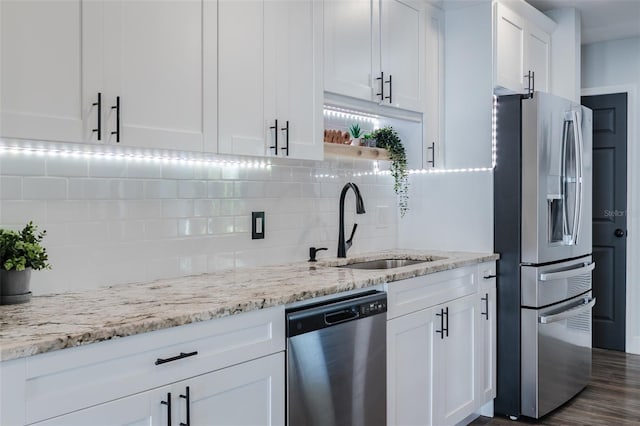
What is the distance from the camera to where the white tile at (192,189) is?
2455mm

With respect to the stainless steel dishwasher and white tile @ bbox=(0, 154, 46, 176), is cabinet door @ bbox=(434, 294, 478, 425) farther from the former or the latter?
white tile @ bbox=(0, 154, 46, 176)

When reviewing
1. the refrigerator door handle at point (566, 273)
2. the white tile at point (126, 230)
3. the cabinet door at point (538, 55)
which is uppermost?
the cabinet door at point (538, 55)

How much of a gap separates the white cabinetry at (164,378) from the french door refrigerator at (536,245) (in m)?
1.86

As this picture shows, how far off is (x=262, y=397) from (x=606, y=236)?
13.0 ft

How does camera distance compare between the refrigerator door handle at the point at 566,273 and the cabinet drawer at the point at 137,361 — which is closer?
the cabinet drawer at the point at 137,361

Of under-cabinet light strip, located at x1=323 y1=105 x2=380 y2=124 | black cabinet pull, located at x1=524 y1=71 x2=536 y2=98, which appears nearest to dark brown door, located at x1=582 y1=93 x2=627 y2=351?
black cabinet pull, located at x1=524 y1=71 x2=536 y2=98

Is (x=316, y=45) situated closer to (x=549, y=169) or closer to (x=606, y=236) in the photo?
(x=549, y=169)

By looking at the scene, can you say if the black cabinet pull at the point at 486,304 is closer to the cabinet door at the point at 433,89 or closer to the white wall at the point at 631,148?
the cabinet door at the point at 433,89

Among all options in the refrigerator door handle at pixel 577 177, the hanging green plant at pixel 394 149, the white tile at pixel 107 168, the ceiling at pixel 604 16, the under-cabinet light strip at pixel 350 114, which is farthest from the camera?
the ceiling at pixel 604 16

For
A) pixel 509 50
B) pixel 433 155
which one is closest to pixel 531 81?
pixel 509 50

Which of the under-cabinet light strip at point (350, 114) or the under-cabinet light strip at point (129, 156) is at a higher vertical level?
the under-cabinet light strip at point (350, 114)

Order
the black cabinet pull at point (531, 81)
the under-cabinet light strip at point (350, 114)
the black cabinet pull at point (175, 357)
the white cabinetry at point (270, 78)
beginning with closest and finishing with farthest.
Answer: the black cabinet pull at point (175, 357) < the white cabinetry at point (270, 78) < the under-cabinet light strip at point (350, 114) < the black cabinet pull at point (531, 81)

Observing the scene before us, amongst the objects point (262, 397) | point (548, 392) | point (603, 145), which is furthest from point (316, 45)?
point (603, 145)

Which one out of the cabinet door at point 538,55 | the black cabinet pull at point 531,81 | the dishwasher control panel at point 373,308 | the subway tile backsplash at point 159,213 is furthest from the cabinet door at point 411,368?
the cabinet door at point 538,55
